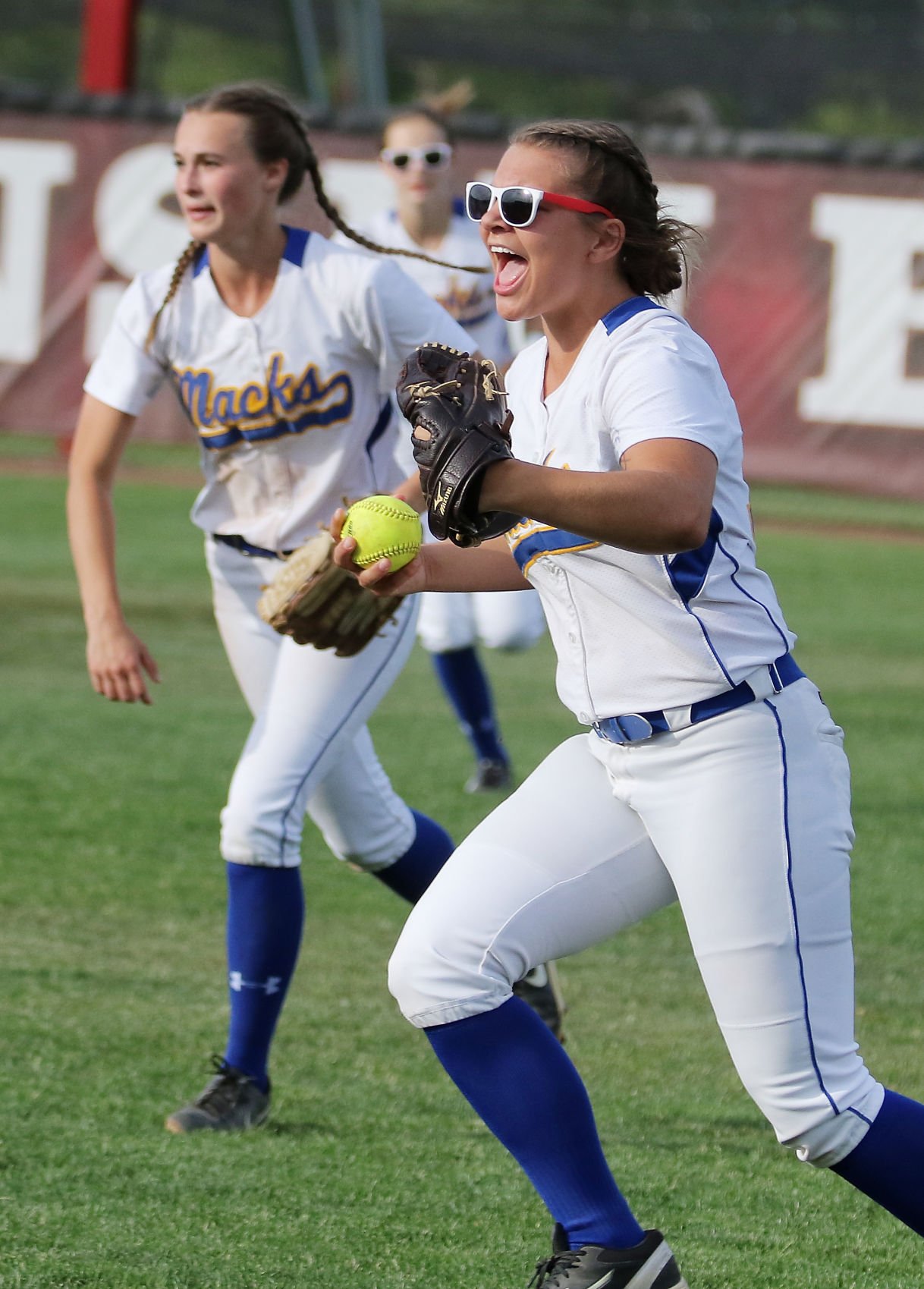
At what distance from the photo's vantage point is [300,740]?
12.6ft

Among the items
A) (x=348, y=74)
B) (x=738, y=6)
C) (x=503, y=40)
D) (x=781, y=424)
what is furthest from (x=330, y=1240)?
(x=738, y=6)

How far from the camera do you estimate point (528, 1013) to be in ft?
9.10

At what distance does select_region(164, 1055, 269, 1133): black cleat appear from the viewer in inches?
146

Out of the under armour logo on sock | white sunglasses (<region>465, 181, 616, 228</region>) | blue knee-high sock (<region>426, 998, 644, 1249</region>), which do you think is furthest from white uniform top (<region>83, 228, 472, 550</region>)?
blue knee-high sock (<region>426, 998, 644, 1249</region>)

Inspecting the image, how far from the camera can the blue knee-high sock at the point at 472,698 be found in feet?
22.9

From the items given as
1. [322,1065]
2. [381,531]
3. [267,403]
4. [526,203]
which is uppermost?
[526,203]

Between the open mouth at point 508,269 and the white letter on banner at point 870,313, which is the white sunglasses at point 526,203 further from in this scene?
the white letter on banner at point 870,313

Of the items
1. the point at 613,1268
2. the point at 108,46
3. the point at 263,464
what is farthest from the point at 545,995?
the point at 108,46

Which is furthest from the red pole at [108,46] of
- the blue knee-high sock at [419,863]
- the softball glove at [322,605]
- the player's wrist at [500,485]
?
the player's wrist at [500,485]

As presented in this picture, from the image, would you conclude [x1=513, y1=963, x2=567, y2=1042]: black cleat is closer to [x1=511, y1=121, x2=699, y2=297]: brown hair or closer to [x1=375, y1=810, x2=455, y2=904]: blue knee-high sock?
[x1=375, y1=810, x2=455, y2=904]: blue knee-high sock

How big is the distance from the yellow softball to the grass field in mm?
1193

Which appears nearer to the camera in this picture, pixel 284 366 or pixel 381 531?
pixel 381 531

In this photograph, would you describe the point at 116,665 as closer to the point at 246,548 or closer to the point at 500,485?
the point at 246,548

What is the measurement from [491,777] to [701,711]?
4.27 meters
